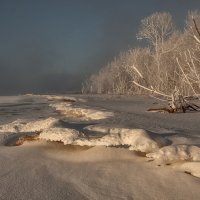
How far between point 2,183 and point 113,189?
0.46 m

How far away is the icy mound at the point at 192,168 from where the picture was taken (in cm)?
156

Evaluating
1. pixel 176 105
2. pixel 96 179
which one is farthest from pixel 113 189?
pixel 176 105

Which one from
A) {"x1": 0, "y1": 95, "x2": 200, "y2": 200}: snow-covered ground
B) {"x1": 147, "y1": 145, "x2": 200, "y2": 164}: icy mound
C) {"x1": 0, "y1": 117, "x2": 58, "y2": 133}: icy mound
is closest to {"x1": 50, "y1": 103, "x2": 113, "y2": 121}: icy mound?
{"x1": 0, "y1": 117, "x2": 58, "y2": 133}: icy mound

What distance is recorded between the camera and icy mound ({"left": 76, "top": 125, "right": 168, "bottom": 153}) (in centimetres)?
182

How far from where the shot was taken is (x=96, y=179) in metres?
1.59

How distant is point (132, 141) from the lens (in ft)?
6.25

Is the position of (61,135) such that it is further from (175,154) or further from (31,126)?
(175,154)

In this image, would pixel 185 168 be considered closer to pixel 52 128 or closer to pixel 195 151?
pixel 195 151

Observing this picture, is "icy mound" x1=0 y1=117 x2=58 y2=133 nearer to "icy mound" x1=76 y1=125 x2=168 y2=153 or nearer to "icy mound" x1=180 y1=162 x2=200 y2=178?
"icy mound" x1=76 y1=125 x2=168 y2=153

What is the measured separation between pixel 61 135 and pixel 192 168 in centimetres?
76

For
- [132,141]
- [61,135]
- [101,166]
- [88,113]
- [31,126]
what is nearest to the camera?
[101,166]

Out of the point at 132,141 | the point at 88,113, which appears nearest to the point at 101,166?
the point at 132,141

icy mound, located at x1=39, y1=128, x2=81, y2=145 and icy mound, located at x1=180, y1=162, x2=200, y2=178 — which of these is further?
icy mound, located at x1=39, y1=128, x2=81, y2=145

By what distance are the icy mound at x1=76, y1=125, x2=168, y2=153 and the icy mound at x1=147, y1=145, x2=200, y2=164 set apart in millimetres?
101
